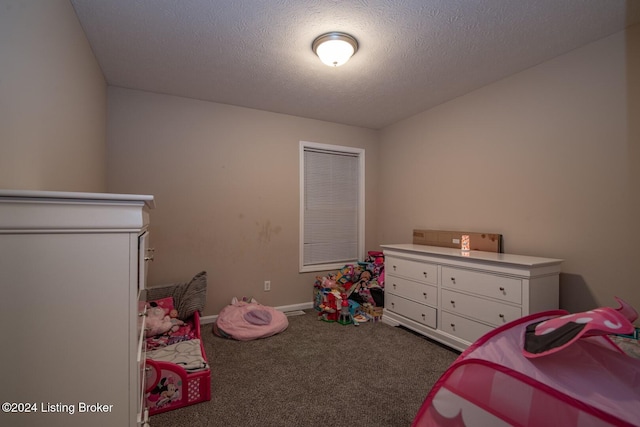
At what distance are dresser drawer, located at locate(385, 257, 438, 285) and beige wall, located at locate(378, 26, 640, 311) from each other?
640 millimetres

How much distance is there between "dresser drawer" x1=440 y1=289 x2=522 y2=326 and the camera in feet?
6.90

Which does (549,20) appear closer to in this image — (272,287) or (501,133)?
(501,133)

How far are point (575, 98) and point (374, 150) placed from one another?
2328 millimetres

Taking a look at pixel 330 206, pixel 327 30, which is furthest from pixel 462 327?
pixel 327 30

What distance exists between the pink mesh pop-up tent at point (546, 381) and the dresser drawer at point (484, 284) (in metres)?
0.94

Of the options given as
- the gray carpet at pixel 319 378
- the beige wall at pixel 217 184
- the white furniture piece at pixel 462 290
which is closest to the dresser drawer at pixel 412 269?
the white furniture piece at pixel 462 290

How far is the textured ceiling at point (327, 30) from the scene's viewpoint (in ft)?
5.81

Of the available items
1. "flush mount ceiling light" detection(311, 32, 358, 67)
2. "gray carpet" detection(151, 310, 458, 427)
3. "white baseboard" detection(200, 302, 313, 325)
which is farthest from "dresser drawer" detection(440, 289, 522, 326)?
"flush mount ceiling light" detection(311, 32, 358, 67)

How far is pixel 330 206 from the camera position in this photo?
3.93 metres

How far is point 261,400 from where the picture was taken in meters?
1.82

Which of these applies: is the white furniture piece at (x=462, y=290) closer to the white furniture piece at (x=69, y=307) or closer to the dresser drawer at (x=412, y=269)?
the dresser drawer at (x=412, y=269)

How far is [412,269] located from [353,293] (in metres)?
0.89

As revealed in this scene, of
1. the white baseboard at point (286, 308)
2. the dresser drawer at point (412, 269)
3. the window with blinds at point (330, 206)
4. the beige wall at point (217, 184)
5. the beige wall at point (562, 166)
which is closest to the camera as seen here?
the beige wall at point (562, 166)

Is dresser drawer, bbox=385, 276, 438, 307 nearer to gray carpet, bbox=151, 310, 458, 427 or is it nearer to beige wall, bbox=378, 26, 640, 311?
gray carpet, bbox=151, 310, 458, 427
